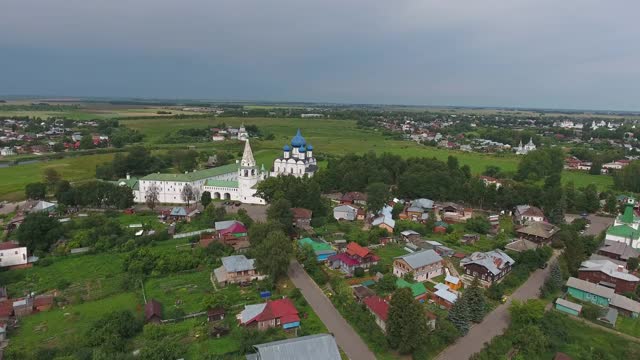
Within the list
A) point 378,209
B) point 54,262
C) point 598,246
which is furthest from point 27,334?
point 598,246

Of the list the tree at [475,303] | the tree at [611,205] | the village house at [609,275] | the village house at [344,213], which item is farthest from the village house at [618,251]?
the village house at [344,213]

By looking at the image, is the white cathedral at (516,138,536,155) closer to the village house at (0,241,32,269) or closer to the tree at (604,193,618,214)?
the tree at (604,193,618,214)

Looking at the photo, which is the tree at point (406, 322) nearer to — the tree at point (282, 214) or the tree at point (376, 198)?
the tree at point (282, 214)

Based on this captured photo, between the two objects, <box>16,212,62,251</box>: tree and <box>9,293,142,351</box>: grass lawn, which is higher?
<box>16,212,62,251</box>: tree

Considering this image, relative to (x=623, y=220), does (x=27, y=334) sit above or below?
below

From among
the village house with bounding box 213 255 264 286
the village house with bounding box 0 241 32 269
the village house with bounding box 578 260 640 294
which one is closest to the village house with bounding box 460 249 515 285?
the village house with bounding box 578 260 640 294

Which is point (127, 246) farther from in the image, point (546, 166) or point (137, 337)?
point (546, 166)
